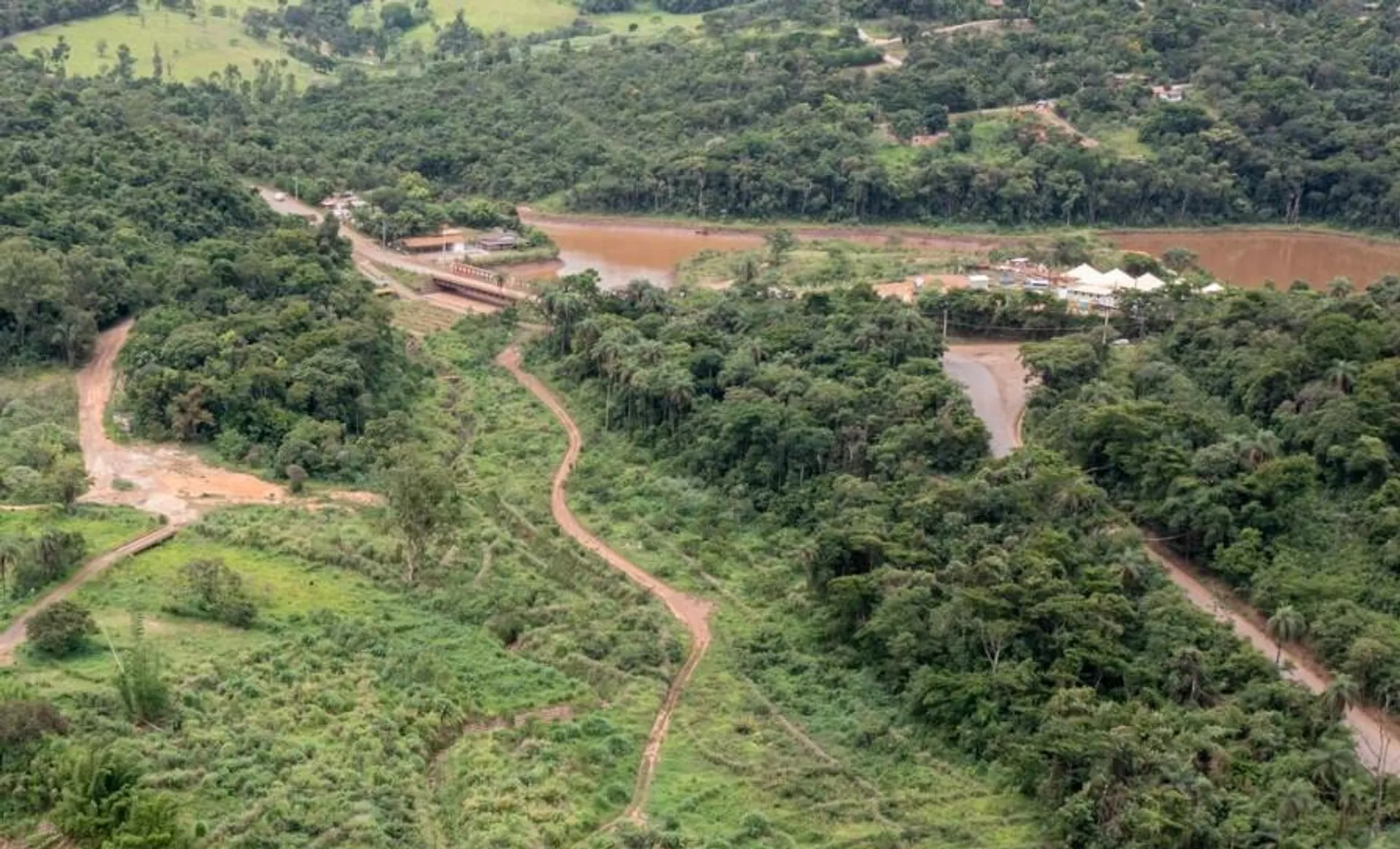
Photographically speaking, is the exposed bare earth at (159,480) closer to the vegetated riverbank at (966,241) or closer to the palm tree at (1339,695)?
the palm tree at (1339,695)

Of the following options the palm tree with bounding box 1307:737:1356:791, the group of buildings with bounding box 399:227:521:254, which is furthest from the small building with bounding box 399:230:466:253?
the palm tree with bounding box 1307:737:1356:791

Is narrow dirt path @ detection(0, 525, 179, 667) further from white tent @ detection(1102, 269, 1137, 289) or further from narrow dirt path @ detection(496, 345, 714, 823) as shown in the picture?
white tent @ detection(1102, 269, 1137, 289)

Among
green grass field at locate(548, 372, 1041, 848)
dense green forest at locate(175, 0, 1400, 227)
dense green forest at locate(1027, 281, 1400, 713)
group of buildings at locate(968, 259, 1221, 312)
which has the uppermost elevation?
dense green forest at locate(175, 0, 1400, 227)

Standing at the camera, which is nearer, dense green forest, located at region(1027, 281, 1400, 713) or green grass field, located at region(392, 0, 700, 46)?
dense green forest, located at region(1027, 281, 1400, 713)

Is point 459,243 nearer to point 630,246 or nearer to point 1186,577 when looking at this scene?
point 630,246

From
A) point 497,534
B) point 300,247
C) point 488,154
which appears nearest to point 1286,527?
point 497,534

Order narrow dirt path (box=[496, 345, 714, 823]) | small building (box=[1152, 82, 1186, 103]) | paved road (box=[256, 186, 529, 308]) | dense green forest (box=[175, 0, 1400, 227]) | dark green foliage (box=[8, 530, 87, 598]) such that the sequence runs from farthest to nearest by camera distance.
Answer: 1. small building (box=[1152, 82, 1186, 103])
2. dense green forest (box=[175, 0, 1400, 227])
3. paved road (box=[256, 186, 529, 308])
4. dark green foliage (box=[8, 530, 87, 598])
5. narrow dirt path (box=[496, 345, 714, 823])
